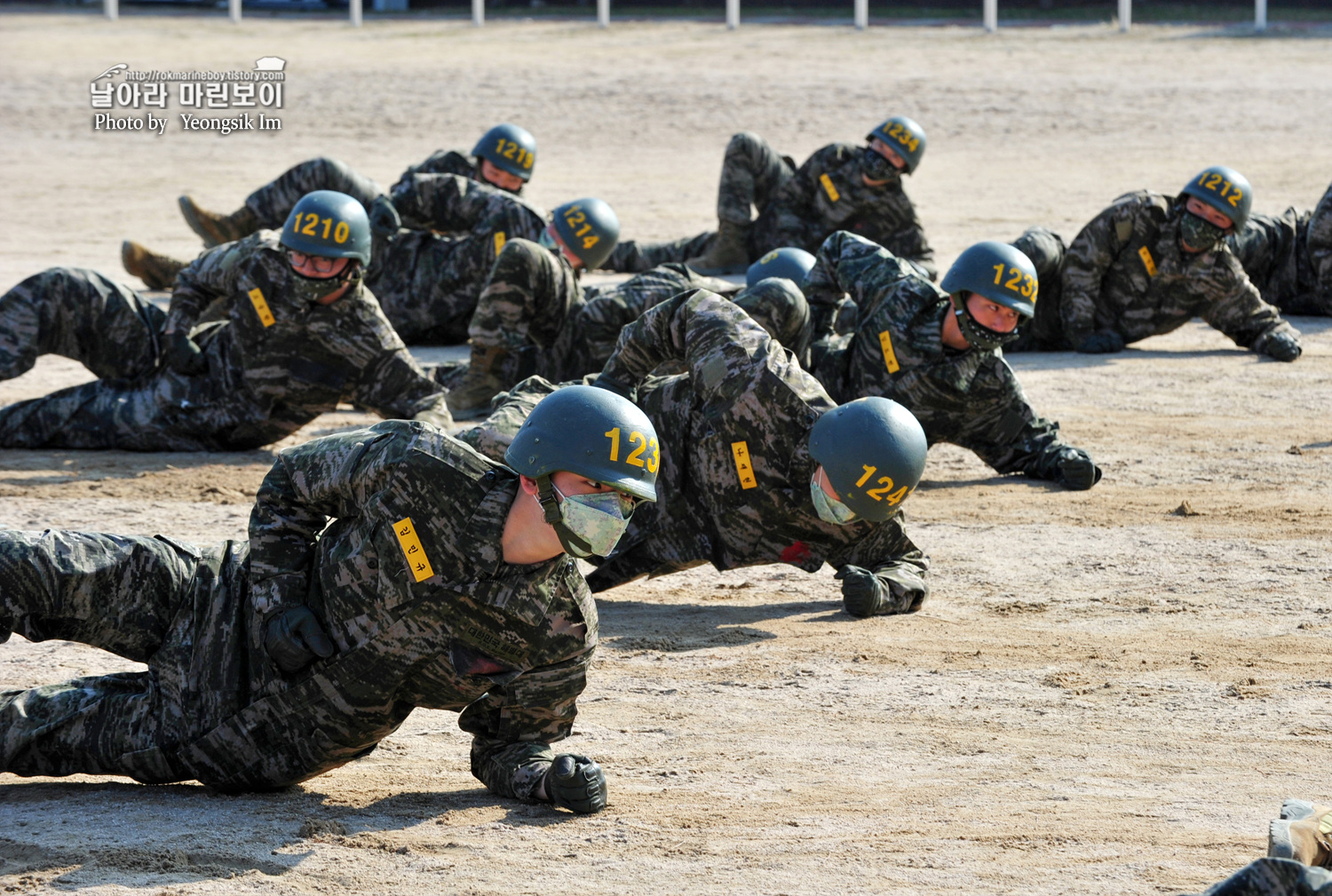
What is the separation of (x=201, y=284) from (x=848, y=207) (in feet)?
21.9

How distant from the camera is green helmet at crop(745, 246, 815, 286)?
9859mm

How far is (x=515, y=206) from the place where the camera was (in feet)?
38.4

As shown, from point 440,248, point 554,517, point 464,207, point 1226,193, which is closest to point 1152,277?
point 1226,193

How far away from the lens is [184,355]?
31.1 ft

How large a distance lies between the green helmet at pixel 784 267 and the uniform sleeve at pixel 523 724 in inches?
198

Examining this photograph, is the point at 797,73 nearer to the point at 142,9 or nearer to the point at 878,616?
the point at 142,9

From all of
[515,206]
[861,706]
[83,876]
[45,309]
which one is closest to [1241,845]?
[861,706]

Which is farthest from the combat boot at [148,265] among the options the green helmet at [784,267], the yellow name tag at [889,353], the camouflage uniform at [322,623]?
the camouflage uniform at [322,623]

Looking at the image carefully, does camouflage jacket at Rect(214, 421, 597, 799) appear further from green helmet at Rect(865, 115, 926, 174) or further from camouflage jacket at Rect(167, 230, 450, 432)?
green helmet at Rect(865, 115, 926, 174)

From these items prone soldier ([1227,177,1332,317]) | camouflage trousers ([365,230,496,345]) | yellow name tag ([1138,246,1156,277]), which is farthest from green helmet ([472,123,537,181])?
prone soldier ([1227,177,1332,317])

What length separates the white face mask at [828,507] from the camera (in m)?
6.45

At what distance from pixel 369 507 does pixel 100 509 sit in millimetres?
4191

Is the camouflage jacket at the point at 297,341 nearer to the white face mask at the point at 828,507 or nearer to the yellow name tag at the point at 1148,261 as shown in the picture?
the white face mask at the point at 828,507

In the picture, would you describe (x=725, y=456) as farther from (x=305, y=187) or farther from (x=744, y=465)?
(x=305, y=187)
